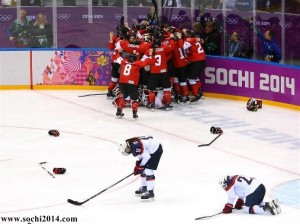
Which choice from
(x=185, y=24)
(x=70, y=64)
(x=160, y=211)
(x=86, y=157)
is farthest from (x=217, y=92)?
(x=160, y=211)

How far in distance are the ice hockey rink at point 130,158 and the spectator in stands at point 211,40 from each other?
40.8 inches

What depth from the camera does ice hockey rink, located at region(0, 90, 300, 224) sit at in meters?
11.1

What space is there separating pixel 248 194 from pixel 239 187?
13 cm

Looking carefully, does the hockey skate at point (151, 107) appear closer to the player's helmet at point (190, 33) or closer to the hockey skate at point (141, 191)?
the player's helmet at point (190, 33)

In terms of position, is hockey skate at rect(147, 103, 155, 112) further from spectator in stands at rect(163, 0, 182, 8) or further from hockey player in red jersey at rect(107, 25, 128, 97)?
spectator in stands at rect(163, 0, 182, 8)

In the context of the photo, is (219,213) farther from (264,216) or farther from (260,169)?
(260,169)

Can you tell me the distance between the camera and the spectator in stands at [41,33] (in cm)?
1948

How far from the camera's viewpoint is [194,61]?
58.1ft

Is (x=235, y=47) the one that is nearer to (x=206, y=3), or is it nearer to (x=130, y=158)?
(x=206, y=3)

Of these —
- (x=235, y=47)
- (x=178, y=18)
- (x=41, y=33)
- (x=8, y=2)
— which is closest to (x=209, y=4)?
(x=178, y=18)

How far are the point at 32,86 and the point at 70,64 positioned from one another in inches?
36.1

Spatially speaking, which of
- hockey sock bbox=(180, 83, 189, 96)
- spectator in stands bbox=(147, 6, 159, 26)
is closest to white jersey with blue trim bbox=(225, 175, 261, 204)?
hockey sock bbox=(180, 83, 189, 96)

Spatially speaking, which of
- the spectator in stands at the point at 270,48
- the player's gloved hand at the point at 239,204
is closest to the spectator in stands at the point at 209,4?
the spectator in stands at the point at 270,48

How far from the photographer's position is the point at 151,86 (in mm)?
16969
